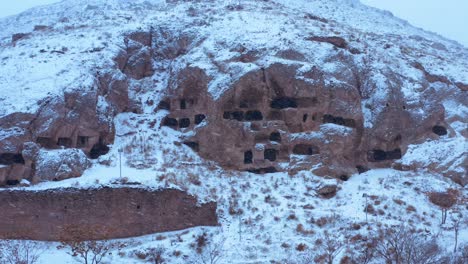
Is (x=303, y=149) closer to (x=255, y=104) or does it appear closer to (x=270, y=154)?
(x=270, y=154)

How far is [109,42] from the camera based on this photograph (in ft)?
139

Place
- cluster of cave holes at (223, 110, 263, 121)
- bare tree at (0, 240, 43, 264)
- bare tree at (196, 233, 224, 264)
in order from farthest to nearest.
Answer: cluster of cave holes at (223, 110, 263, 121), bare tree at (196, 233, 224, 264), bare tree at (0, 240, 43, 264)

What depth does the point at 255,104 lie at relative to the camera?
121 ft

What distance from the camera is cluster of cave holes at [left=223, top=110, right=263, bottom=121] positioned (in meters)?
36.6

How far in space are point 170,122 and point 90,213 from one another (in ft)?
39.6

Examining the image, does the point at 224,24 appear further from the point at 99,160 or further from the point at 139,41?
the point at 99,160

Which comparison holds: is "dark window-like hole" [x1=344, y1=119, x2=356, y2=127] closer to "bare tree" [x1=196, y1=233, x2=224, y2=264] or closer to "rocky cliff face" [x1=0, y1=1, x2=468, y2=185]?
"rocky cliff face" [x1=0, y1=1, x2=468, y2=185]

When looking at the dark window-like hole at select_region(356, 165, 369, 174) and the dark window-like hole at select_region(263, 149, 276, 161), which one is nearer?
the dark window-like hole at select_region(263, 149, 276, 161)

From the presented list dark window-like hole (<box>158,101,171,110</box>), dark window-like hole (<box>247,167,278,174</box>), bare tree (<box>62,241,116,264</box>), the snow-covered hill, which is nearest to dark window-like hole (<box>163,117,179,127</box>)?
the snow-covered hill

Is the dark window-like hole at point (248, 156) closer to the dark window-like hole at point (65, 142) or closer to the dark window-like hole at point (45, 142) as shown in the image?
the dark window-like hole at point (65, 142)

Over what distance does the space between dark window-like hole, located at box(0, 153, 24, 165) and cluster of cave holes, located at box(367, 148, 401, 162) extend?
21057 millimetres

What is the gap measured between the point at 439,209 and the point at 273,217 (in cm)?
952

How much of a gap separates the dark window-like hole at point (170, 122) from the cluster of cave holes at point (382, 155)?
12.9 meters

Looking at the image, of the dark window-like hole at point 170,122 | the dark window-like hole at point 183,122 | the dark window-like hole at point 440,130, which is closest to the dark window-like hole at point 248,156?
the dark window-like hole at point 183,122
